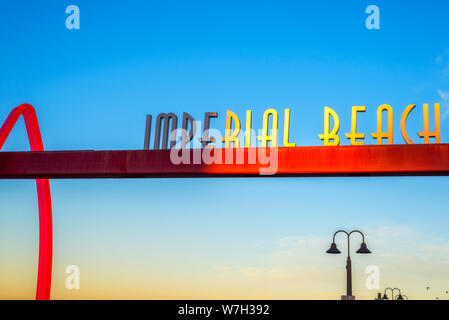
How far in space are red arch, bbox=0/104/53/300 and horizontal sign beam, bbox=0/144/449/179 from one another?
485cm

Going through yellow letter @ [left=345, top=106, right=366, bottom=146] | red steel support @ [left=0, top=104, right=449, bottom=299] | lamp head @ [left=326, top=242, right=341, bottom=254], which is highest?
yellow letter @ [left=345, top=106, right=366, bottom=146]

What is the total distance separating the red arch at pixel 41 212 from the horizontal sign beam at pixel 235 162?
485 centimetres

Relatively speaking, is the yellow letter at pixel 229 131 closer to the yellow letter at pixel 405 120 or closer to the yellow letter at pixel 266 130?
the yellow letter at pixel 266 130

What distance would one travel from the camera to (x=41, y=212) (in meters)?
25.0

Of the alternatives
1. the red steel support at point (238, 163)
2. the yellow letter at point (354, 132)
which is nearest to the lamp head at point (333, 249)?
the red steel support at point (238, 163)

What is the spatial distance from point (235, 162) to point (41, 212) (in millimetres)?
11066

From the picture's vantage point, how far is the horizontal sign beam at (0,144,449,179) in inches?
653

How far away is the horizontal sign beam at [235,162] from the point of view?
16.6m

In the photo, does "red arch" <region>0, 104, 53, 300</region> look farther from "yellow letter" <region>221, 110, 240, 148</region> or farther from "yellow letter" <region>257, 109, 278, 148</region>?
"yellow letter" <region>257, 109, 278, 148</region>

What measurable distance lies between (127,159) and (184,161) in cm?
167

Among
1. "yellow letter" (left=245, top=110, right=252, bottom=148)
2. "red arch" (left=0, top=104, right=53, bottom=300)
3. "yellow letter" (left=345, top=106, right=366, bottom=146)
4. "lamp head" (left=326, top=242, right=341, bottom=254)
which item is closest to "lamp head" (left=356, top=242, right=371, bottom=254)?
"lamp head" (left=326, top=242, right=341, bottom=254)

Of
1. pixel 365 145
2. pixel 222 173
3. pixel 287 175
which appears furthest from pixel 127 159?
pixel 365 145
